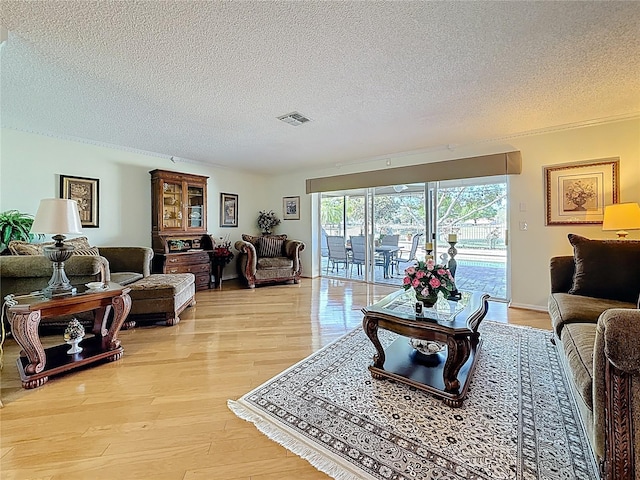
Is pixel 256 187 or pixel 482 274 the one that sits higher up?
pixel 256 187

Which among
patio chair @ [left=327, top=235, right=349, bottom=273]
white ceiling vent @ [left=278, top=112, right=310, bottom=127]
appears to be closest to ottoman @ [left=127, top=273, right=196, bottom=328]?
white ceiling vent @ [left=278, top=112, right=310, bottom=127]

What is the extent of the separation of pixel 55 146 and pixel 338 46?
407 cm

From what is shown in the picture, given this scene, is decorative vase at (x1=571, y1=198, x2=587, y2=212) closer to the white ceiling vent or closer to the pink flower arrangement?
the pink flower arrangement

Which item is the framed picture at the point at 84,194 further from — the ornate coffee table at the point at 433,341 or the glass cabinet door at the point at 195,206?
the ornate coffee table at the point at 433,341

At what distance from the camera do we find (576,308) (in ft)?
6.37

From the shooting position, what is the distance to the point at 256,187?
635cm

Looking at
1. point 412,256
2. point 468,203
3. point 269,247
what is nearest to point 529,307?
point 468,203

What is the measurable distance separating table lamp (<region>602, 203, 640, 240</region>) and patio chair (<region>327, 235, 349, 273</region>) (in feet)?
12.4

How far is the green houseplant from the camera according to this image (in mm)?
2992

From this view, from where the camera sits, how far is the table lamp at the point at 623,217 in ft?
8.62

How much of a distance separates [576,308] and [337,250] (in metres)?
4.09

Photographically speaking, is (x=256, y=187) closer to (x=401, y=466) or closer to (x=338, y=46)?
(x=338, y=46)

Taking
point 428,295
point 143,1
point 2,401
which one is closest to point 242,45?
point 143,1

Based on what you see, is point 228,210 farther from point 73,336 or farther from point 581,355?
point 581,355
